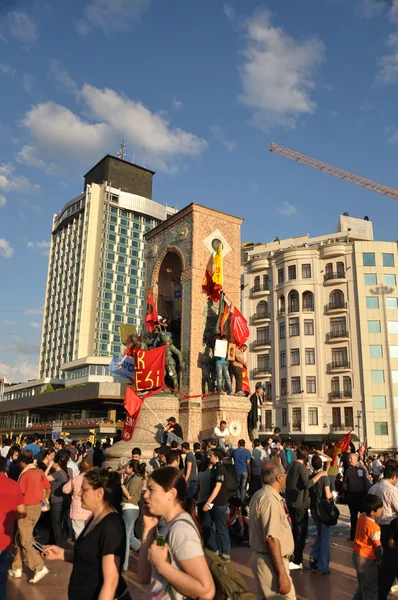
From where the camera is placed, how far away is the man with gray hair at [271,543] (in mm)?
4211

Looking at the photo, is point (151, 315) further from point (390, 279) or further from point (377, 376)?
point (390, 279)

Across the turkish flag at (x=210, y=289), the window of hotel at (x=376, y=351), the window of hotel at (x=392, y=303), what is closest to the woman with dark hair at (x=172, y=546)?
the turkish flag at (x=210, y=289)

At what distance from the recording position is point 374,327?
44.5 meters

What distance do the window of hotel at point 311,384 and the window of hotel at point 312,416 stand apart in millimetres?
1563

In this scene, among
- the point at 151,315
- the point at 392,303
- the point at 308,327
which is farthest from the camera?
the point at 308,327

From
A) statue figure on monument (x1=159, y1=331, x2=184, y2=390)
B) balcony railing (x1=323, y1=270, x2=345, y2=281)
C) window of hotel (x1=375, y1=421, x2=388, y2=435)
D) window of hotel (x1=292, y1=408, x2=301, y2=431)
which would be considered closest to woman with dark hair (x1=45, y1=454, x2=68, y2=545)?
statue figure on monument (x1=159, y1=331, x2=184, y2=390)

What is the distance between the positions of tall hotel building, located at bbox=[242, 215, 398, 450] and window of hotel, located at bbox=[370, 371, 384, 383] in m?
0.09

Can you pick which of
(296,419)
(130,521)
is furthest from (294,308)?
(130,521)

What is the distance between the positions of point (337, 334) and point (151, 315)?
28.6 m

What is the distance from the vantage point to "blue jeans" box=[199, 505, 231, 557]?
309 inches

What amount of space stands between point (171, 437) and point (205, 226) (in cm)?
852

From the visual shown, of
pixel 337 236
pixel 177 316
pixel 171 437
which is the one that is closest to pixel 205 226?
pixel 177 316

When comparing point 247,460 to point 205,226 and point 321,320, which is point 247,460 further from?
point 321,320

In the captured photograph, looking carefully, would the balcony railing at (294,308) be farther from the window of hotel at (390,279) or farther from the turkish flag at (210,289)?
the turkish flag at (210,289)
